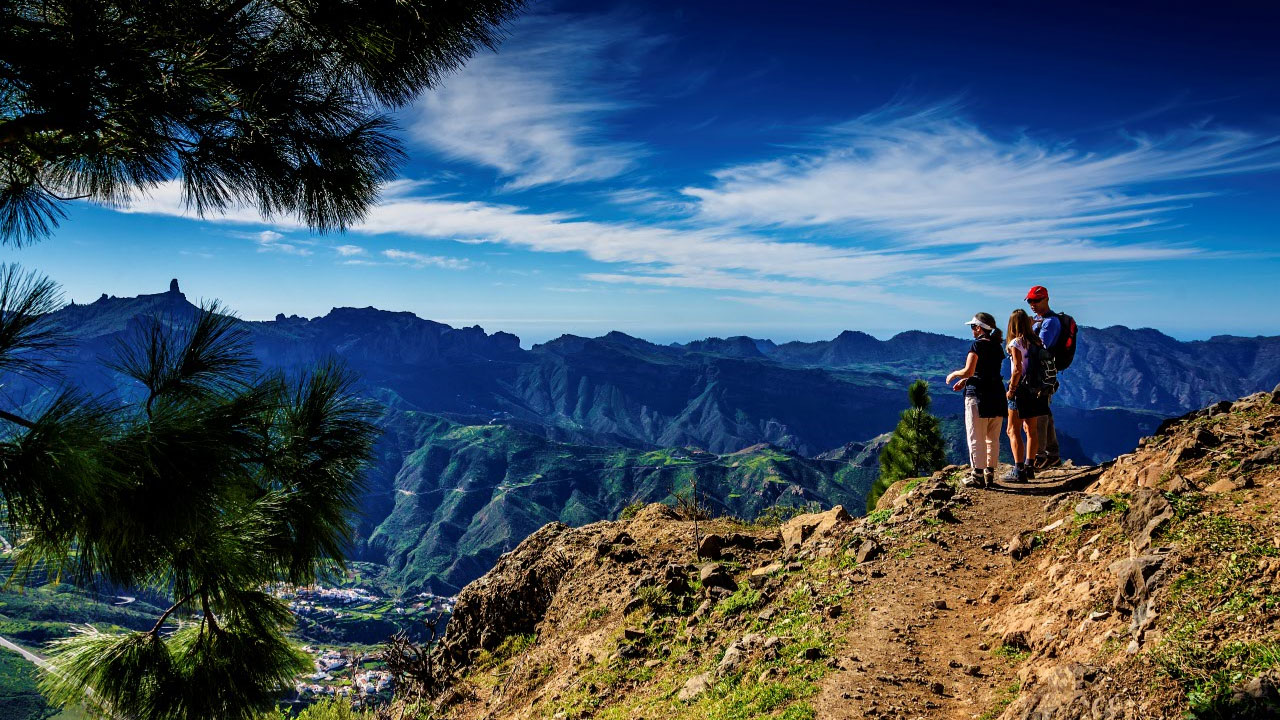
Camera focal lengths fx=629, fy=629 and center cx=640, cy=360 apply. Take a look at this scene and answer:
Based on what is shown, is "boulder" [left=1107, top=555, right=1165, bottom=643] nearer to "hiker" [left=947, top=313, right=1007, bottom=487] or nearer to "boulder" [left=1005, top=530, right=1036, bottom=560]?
"boulder" [left=1005, top=530, right=1036, bottom=560]

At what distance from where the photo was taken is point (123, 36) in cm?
434

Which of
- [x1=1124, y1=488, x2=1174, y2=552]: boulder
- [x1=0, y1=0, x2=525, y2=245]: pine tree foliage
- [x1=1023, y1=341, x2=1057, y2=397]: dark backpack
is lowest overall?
[x1=1124, y1=488, x2=1174, y2=552]: boulder

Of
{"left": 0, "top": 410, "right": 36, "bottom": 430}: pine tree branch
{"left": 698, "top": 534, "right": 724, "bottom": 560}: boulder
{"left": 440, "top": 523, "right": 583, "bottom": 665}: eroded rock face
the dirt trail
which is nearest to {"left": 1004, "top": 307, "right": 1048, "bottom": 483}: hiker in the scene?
the dirt trail

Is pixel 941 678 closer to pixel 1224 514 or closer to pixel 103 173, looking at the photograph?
pixel 1224 514

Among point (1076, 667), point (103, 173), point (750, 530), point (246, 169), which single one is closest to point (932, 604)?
point (1076, 667)

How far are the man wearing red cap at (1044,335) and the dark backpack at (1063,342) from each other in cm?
5

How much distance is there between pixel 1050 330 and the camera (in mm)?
10781

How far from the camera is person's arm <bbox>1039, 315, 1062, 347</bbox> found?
422 inches

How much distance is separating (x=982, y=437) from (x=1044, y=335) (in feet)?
6.78

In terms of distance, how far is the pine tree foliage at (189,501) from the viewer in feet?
13.1

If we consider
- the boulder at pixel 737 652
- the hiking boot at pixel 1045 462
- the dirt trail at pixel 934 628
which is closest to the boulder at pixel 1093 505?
the dirt trail at pixel 934 628

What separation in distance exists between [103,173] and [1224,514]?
38.2ft

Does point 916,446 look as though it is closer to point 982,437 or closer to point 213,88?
point 982,437

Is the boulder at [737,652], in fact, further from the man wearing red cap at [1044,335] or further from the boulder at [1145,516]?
the man wearing red cap at [1044,335]
